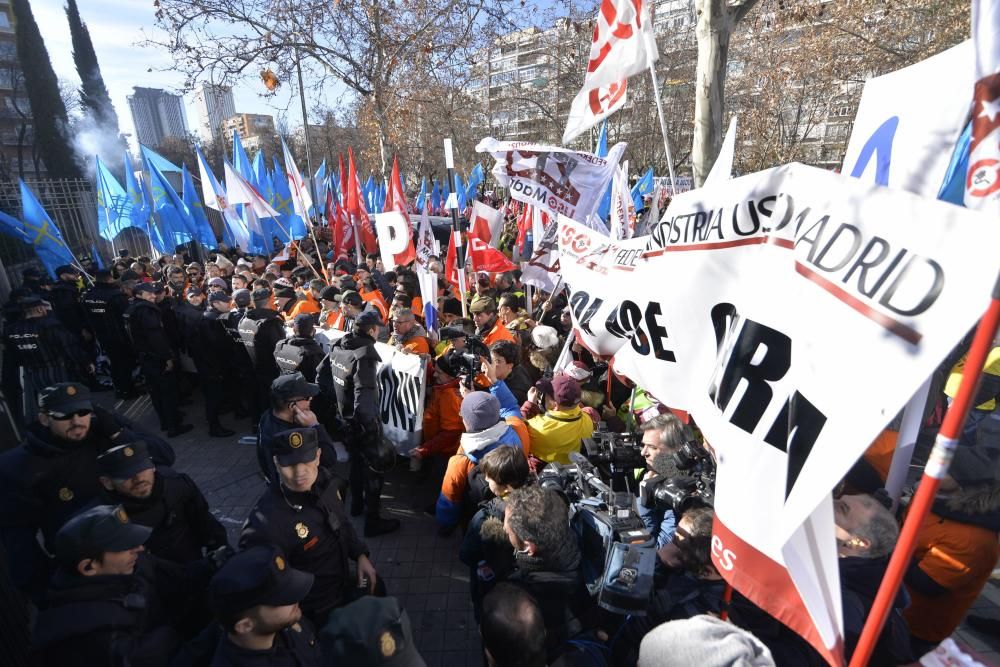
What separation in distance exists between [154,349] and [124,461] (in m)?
4.26

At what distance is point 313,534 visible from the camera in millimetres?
2648

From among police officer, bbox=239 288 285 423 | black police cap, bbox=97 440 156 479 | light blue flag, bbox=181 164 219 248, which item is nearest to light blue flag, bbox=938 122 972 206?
black police cap, bbox=97 440 156 479

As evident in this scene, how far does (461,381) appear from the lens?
4.17 meters

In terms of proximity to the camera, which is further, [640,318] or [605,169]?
[605,169]

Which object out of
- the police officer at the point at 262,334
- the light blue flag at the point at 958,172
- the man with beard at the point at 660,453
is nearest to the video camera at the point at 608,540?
the man with beard at the point at 660,453

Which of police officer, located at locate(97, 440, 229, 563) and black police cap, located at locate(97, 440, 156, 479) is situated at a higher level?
Result: black police cap, located at locate(97, 440, 156, 479)

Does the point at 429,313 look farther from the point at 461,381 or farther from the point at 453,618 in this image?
the point at 453,618

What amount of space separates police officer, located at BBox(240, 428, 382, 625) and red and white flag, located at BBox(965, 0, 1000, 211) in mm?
2784

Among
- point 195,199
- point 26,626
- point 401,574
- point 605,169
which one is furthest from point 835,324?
point 195,199

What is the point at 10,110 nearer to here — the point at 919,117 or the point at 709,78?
the point at 709,78

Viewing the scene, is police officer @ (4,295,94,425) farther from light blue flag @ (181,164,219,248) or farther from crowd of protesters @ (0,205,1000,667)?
light blue flag @ (181,164,219,248)

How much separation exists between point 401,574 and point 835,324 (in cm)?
372

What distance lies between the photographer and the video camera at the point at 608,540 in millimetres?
2041

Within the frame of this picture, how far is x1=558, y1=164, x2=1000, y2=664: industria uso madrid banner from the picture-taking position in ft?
3.80
